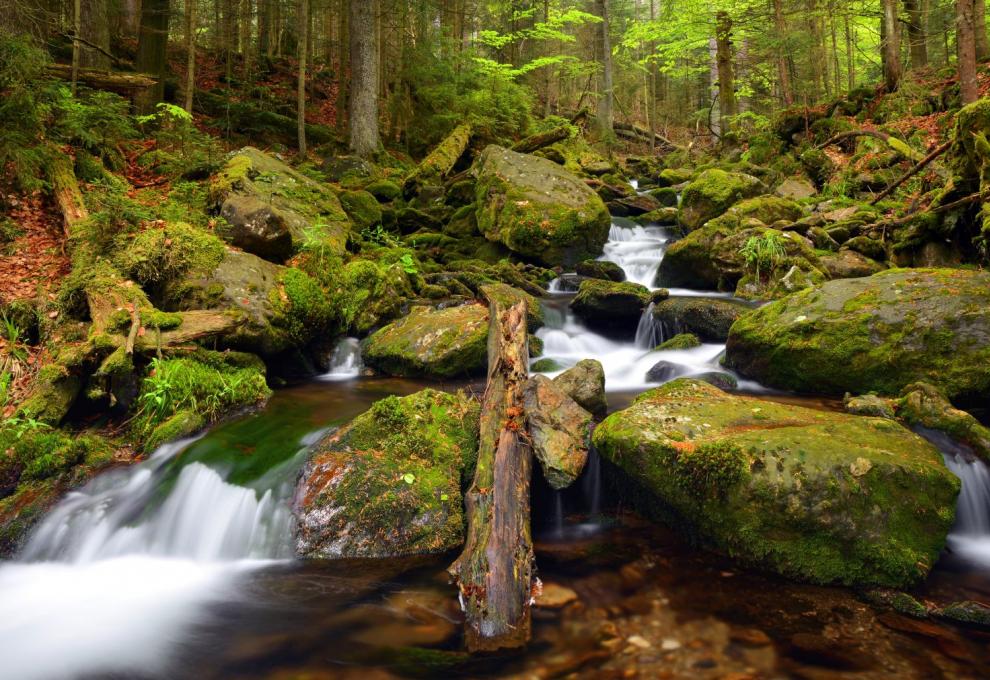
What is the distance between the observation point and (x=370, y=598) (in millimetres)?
3625

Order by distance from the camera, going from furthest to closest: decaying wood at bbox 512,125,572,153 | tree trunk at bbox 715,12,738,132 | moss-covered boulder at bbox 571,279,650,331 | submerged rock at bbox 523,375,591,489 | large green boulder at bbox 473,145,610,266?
tree trunk at bbox 715,12,738,132 → decaying wood at bbox 512,125,572,153 → large green boulder at bbox 473,145,610,266 → moss-covered boulder at bbox 571,279,650,331 → submerged rock at bbox 523,375,591,489

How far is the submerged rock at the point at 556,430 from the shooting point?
4312mm

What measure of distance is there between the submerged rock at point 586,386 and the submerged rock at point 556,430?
0.32 meters

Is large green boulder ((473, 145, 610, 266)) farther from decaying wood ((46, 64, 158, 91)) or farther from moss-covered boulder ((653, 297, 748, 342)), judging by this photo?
decaying wood ((46, 64, 158, 91))

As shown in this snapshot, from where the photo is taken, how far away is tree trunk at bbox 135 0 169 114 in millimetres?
12438

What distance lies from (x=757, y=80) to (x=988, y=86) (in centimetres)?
1112

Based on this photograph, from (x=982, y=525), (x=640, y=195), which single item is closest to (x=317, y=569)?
(x=982, y=525)

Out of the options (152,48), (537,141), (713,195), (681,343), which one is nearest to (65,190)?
(152,48)

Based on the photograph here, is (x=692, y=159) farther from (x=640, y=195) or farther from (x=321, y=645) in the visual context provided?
(x=321, y=645)

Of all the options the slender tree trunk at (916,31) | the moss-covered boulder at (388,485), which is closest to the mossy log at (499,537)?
the moss-covered boulder at (388,485)

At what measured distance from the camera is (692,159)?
23.5 m

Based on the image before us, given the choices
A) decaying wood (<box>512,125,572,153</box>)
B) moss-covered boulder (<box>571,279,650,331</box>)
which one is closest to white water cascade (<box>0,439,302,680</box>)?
moss-covered boulder (<box>571,279,650,331</box>)

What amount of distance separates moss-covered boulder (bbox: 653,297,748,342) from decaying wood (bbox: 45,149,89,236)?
8.10 metres

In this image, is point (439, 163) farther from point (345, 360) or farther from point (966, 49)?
point (966, 49)
